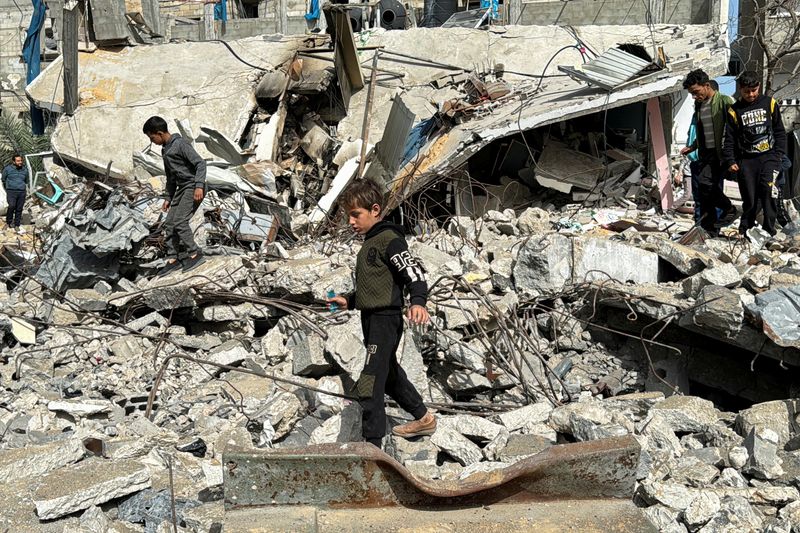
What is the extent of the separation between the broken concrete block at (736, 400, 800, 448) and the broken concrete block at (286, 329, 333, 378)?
102 inches

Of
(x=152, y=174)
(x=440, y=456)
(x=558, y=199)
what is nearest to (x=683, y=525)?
(x=440, y=456)

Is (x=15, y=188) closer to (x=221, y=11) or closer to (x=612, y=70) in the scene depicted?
(x=612, y=70)

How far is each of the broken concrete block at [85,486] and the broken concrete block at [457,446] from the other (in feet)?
4.82

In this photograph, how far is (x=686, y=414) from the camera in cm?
435

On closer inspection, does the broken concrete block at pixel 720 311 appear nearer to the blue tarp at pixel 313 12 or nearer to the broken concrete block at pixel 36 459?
the broken concrete block at pixel 36 459

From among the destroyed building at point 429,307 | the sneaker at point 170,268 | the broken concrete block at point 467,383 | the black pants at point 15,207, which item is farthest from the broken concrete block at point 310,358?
the black pants at point 15,207

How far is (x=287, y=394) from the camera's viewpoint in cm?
486

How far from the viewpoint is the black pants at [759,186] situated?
23.0ft

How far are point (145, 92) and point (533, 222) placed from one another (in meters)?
7.59

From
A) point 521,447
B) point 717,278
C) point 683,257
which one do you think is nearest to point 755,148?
point 683,257

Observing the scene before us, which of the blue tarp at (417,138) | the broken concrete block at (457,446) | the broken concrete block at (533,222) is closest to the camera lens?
the broken concrete block at (457,446)

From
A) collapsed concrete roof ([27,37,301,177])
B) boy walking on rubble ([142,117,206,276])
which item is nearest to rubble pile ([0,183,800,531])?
boy walking on rubble ([142,117,206,276])

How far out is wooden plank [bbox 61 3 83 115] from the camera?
12875 millimetres

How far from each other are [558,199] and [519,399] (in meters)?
5.02
